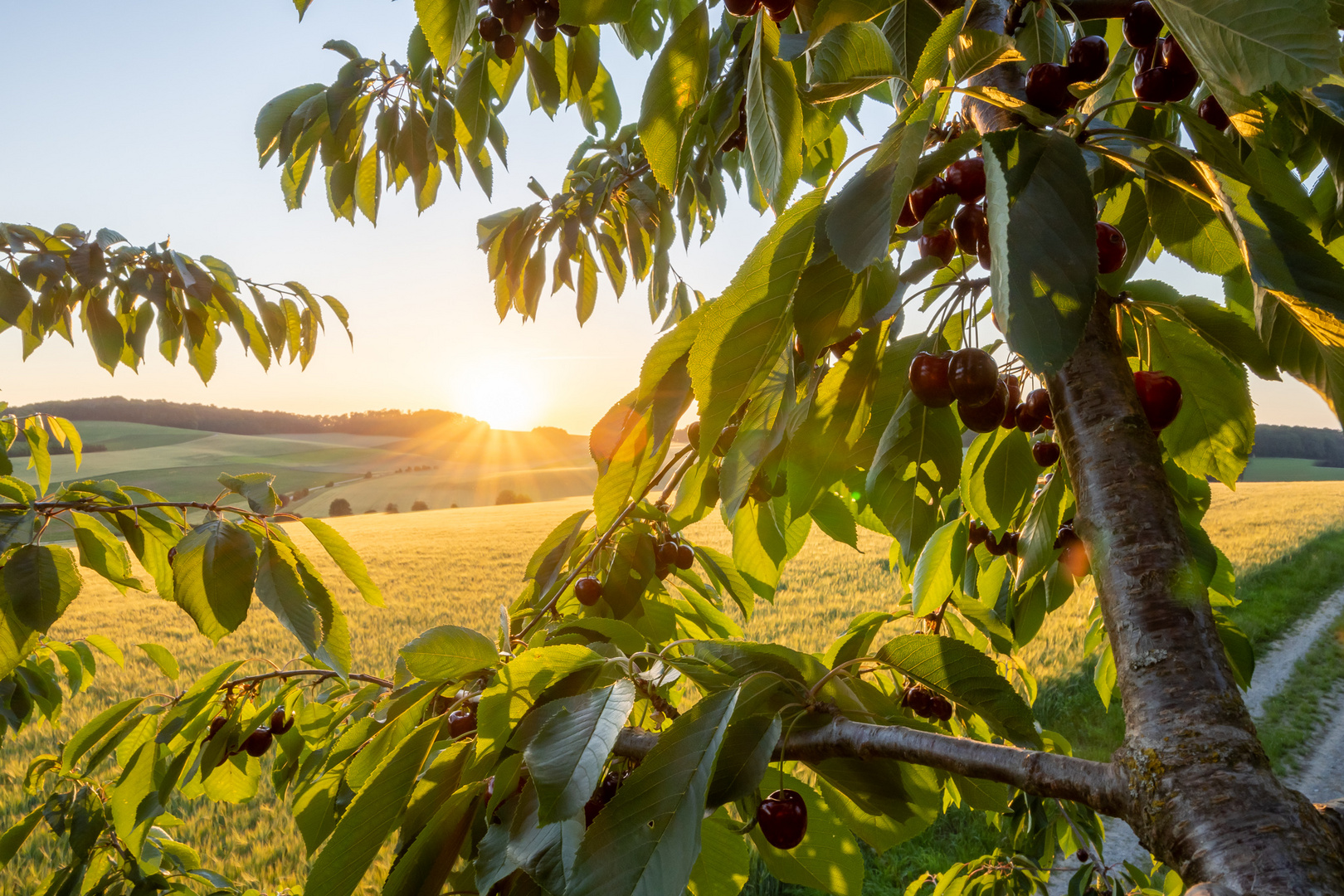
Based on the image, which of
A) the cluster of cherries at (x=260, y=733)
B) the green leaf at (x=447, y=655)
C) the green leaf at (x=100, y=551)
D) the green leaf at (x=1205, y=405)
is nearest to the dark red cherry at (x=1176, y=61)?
the green leaf at (x=1205, y=405)

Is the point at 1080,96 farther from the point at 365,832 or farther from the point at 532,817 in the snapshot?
the point at 365,832

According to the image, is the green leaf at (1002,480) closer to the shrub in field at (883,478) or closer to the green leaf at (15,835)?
the shrub in field at (883,478)

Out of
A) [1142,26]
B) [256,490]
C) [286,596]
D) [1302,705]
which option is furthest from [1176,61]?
[1302,705]

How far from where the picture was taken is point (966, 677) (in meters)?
Result: 0.74

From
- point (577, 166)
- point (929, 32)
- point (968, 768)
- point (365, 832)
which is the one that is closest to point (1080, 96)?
point (929, 32)

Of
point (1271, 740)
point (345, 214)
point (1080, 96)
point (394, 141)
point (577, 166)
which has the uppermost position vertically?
point (577, 166)

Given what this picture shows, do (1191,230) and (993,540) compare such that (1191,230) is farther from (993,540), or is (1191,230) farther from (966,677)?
(993,540)

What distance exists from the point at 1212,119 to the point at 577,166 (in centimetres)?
220

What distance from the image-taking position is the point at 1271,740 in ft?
23.7

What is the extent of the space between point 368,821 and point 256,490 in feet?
3.16

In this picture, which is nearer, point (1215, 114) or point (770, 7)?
point (770, 7)

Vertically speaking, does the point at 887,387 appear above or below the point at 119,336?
below

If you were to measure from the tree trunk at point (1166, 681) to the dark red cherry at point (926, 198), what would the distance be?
19cm

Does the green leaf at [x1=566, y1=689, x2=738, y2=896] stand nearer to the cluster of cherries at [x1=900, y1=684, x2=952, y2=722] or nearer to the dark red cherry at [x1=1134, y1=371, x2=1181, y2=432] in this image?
the dark red cherry at [x1=1134, y1=371, x2=1181, y2=432]
